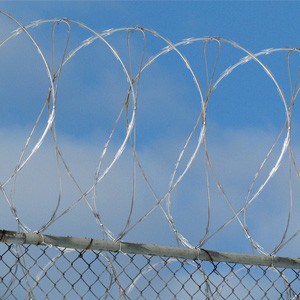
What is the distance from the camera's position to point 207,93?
630 centimetres

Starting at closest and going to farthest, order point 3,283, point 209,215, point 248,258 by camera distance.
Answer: point 3,283 → point 209,215 → point 248,258

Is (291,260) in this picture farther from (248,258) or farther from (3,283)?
(3,283)

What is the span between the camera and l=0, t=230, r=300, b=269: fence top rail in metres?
5.73

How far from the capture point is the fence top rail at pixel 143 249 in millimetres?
5727

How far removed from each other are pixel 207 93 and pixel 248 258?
114 centimetres

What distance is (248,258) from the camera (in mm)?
6465

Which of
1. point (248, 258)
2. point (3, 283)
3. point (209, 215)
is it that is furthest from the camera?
point (248, 258)

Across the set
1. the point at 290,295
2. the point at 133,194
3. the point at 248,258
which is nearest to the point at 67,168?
the point at 133,194

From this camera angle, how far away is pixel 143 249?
239 inches

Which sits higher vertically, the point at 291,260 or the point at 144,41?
the point at 144,41

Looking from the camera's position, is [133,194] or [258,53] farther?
[258,53]

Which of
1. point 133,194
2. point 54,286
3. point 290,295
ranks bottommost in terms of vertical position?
point 290,295

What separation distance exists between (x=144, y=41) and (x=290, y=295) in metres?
2.01

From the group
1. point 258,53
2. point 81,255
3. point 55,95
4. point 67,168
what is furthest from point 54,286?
point 258,53
